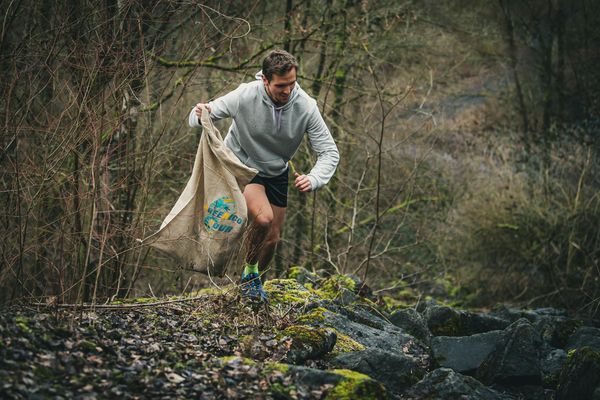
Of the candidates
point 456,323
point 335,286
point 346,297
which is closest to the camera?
point 346,297

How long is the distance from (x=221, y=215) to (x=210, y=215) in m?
0.08

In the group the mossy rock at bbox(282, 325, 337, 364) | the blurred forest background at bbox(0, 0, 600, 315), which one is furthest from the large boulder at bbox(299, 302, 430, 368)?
the blurred forest background at bbox(0, 0, 600, 315)

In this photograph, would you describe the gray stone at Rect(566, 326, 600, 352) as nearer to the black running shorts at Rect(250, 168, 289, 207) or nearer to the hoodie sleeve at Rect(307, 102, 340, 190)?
the hoodie sleeve at Rect(307, 102, 340, 190)

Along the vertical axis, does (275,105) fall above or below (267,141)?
above

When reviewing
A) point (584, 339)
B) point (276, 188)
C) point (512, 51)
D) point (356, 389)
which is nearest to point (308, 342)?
point (356, 389)

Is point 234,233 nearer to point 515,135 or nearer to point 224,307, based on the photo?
point 224,307

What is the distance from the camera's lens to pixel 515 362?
242 inches

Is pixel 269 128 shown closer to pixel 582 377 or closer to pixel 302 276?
pixel 302 276

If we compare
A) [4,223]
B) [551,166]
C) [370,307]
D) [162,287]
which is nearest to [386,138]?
[551,166]

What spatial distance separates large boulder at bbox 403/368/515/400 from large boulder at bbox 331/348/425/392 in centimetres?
13

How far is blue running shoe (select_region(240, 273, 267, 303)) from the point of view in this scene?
Answer: 6.11 metres

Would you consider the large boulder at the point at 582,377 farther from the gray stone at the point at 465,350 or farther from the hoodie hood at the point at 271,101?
the hoodie hood at the point at 271,101

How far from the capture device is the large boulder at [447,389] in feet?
17.0

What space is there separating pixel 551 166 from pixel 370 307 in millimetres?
7964
